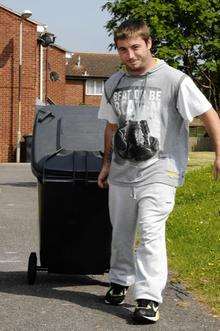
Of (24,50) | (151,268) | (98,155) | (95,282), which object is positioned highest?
(24,50)

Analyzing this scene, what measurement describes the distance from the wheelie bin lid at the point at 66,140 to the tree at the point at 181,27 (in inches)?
572

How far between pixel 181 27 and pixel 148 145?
18.3m

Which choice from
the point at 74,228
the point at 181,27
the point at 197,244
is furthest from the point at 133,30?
the point at 181,27

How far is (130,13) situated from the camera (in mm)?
21062

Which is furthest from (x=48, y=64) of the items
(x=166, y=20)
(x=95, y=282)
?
(x=95, y=282)

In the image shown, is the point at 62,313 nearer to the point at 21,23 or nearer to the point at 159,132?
the point at 159,132

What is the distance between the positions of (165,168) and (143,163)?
154 mm

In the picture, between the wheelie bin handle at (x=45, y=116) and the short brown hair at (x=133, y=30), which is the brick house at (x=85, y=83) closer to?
the wheelie bin handle at (x=45, y=116)

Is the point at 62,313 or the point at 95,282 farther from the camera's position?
the point at 95,282

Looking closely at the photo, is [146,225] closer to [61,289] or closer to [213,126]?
[213,126]

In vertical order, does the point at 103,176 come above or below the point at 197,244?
above

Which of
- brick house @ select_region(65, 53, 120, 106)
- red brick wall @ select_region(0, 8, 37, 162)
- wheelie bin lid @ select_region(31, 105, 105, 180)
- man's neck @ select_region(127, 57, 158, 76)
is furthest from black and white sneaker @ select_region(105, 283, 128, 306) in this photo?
brick house @ select_region(65, 53, 120, 106)

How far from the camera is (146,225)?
509cm

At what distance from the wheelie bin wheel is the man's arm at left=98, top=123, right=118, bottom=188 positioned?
976 millimetres
